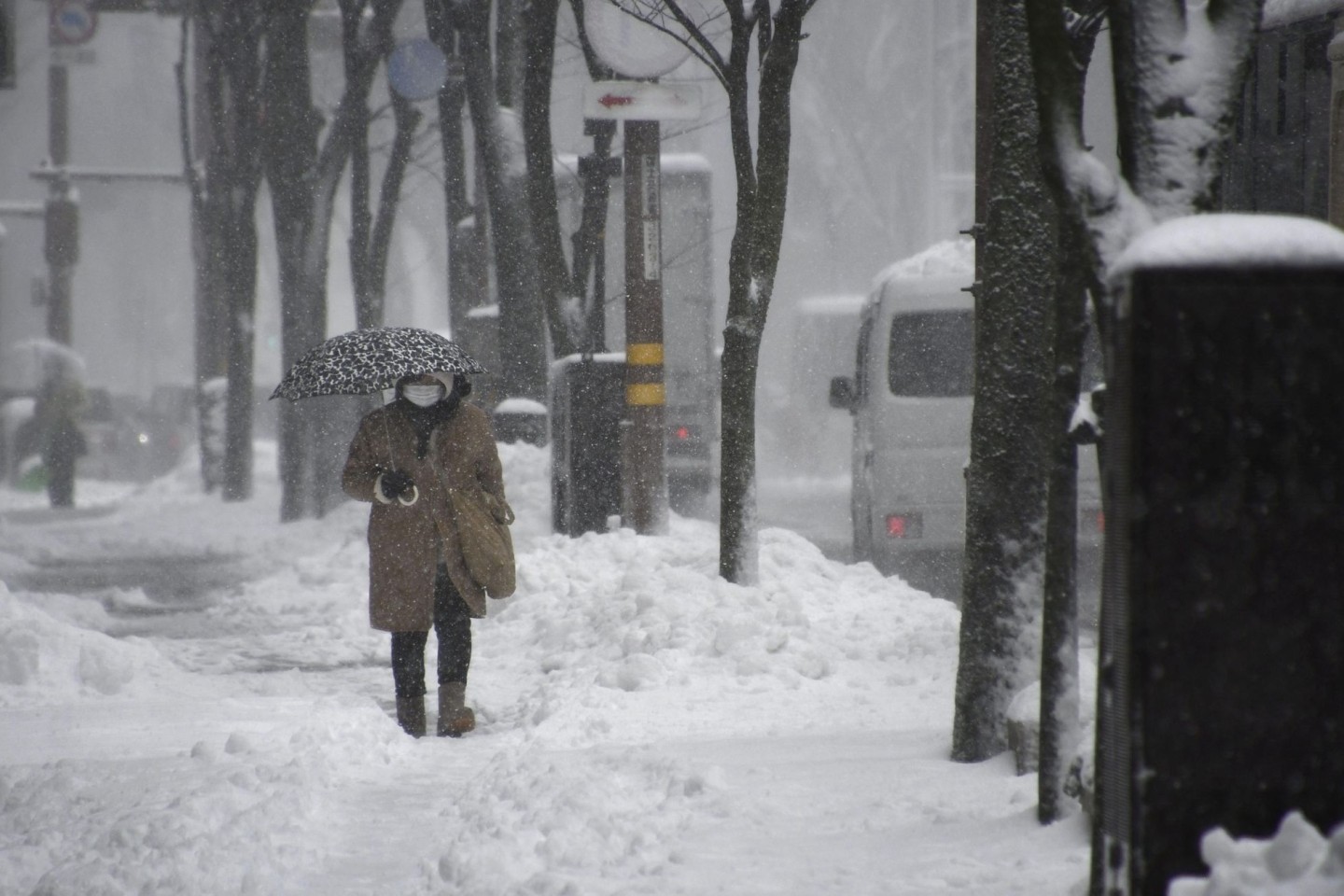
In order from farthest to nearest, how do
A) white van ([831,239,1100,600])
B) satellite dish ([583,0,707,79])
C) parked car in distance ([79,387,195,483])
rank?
parked car in distance ([79,387,195,483]), white van ([831,239,1100,600]), satellite dish ([583,0,707,79])

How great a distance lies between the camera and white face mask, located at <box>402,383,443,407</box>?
287 inches

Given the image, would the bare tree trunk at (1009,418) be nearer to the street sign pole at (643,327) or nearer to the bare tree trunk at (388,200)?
the street sign pole at (643,327)

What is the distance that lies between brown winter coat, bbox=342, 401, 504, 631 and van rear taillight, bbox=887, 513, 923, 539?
576 centimetres

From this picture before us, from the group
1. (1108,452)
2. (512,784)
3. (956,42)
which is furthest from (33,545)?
(956,42)

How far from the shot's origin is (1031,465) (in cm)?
562

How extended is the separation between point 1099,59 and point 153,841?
1068 inches

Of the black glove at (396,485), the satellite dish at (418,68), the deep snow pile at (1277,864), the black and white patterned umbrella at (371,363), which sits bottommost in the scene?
the deep snow pile at (1277,864)

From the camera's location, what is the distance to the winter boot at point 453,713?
24.2ft

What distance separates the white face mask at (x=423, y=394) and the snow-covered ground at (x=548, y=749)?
4.31ft

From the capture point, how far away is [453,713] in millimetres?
7402

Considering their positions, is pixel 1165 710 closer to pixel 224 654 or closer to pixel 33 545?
pixel 224 654

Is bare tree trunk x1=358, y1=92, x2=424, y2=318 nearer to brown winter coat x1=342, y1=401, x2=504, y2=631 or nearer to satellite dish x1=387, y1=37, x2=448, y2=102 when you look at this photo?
satellite dish x1=387, y1=37, x2=448, y2=102

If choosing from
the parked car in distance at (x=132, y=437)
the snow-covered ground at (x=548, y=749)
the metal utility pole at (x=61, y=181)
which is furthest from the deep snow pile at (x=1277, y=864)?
the parked car in distance at (x=132, y=437)

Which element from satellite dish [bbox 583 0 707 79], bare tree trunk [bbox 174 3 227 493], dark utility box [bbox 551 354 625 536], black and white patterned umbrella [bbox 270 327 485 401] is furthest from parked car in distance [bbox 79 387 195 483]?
black and white patterned umbrella [bbox 270 327 485 401]
